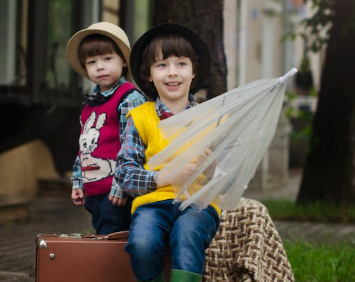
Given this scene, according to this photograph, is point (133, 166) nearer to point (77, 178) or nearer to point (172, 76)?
point (172, 76)

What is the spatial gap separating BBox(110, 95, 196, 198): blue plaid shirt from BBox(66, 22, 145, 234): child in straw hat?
0.27 m

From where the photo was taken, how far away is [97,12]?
9.92m

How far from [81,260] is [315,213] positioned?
5691mm

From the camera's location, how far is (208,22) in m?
5.31

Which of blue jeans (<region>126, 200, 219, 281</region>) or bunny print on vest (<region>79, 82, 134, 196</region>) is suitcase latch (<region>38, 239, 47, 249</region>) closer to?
blue jeans (<region>126, 200, 219, 281</region>)

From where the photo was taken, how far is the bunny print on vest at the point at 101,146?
3.66 m

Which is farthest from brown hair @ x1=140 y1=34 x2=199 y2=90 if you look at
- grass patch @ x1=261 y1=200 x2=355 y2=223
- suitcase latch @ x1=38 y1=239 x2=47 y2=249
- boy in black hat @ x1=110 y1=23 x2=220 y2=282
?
grass patch @ x1=261 y1=200 x2=355 y2=223

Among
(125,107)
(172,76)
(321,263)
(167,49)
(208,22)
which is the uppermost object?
(208,22)

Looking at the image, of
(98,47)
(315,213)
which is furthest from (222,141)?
(315,213)

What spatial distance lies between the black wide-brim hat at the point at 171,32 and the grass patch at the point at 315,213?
198 inches

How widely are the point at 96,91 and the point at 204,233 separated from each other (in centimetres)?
110

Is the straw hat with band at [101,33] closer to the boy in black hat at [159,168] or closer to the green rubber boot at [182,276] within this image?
the boy in black hat at [159,168]

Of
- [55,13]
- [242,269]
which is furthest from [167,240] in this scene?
[55,13]

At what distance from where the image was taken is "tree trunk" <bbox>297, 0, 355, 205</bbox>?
9031 mm
